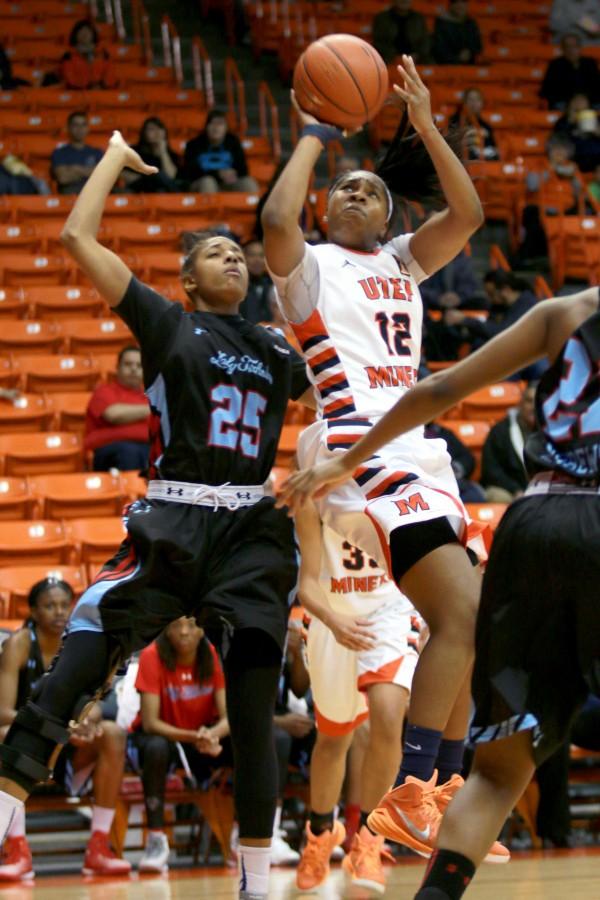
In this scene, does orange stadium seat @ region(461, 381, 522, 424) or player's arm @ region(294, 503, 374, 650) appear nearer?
player's arm @ region(294, 503, 374, 650)

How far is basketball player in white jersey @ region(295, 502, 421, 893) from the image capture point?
20.5 ft

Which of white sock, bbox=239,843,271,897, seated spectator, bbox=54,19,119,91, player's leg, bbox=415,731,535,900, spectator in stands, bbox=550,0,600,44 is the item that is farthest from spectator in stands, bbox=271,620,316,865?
spectator in stands, bbox=550,0,600,44

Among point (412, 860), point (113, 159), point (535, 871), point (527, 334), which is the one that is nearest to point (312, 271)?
point (113, 159)

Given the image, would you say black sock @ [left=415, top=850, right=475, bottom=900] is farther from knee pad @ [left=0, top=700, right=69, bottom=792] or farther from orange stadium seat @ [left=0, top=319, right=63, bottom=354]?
orange stadium seat @ [left=0, top=319, right=63, bottom=354]

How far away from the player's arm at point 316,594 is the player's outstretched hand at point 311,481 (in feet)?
3.90

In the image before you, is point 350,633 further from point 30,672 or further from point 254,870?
point 30,672

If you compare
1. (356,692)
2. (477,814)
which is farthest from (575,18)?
(477,814)

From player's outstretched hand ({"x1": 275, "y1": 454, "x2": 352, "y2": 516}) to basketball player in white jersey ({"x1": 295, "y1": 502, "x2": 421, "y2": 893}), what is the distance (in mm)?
2245

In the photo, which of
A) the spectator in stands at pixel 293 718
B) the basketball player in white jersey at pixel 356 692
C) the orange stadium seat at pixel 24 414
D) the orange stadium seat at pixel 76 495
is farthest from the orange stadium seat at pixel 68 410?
the basketball player in white jersey at pixel 356 692

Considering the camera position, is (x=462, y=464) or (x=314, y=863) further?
(x=462, y=464)

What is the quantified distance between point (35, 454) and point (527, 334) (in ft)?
23.2

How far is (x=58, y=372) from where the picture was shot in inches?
440

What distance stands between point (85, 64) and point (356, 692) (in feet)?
36.0

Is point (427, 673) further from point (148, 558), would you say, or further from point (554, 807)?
point (554, 807)
